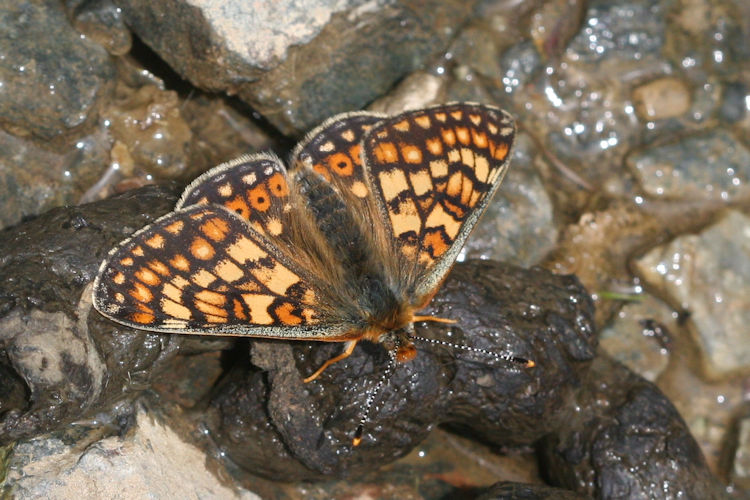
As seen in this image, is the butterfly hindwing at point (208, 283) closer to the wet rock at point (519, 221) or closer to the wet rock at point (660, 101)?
the wet rock at point (519, 221)

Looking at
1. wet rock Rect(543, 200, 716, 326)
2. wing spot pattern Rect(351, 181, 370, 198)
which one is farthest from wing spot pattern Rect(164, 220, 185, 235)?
wet rock Rect(543, 200, 716, 326)

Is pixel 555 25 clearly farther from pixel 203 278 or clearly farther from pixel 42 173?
pixel 42 173

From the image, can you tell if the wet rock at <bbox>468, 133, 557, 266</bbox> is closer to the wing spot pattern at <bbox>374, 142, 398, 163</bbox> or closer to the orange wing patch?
the orange wing patch

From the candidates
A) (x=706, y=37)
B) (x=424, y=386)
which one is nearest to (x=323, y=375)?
(x=424, y=386)

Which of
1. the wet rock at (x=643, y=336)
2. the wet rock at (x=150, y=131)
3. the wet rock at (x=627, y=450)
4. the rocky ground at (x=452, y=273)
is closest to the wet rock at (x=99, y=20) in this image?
the rocky ground at (x=452, y=273)

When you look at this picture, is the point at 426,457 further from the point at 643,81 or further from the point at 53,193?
the point at 643,81

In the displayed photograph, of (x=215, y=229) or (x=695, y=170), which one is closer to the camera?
(x=215, y=229)
